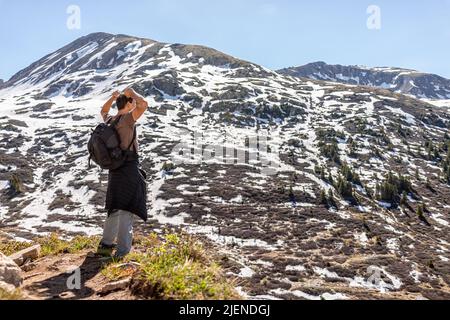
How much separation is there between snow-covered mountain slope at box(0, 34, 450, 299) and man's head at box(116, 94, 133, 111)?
17151 millimetres

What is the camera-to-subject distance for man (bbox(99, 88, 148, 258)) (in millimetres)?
8219

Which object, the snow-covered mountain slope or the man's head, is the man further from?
the snow-covered mountain slope

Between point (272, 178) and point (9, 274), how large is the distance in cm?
7606

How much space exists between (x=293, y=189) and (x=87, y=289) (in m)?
71.5

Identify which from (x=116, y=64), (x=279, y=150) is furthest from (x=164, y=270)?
(x=116, y=64)

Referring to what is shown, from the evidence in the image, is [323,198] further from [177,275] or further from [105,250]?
[177,275]

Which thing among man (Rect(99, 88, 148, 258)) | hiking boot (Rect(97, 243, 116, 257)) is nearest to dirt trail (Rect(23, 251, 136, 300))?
hiking boot (Rect(97, 243, 116, 257))

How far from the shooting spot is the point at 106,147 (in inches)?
314

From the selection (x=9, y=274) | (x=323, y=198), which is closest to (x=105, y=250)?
(x=9, y=274)

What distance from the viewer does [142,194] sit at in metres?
8.56

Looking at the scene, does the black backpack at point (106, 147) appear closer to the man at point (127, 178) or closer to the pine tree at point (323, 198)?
the man at point (127, 178)

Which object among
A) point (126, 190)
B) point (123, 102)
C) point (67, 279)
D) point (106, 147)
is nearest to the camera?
point (67, 279)
